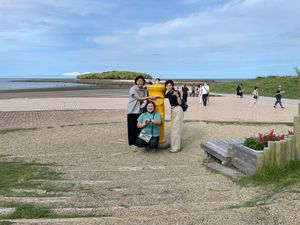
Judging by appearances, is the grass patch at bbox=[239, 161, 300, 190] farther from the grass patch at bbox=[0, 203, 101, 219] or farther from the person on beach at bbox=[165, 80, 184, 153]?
the person on beach at bbox=[165, 80, 184, 153]

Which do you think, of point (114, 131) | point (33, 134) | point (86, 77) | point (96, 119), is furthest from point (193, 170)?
point (86, 77)

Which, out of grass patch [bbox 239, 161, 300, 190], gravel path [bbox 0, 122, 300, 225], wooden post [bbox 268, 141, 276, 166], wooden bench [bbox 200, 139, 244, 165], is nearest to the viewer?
gravel path [bbox 0, 122, 300, 225]

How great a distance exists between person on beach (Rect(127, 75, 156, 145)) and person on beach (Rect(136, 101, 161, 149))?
0.19 metres

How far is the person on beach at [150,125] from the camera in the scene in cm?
827

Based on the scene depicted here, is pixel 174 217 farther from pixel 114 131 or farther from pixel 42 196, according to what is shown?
pixel 114 131

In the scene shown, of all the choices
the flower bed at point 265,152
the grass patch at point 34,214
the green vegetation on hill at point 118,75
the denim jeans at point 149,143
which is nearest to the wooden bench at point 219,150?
the flower bed at point 265,152

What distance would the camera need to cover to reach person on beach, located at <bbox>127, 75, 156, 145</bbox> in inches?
332

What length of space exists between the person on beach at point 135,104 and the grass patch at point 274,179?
10.6 feet

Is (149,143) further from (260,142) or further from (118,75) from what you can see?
(118,75)

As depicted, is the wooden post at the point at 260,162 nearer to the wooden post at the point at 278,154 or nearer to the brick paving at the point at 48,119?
the wooden post at the point at 278,154

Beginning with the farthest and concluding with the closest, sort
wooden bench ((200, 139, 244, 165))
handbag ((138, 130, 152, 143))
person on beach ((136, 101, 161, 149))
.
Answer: handbag ((138, 130, 152, 143)) < person on beach ((136, 101, 161, 149)) < wooden bench ((200, 139, 244, 165))

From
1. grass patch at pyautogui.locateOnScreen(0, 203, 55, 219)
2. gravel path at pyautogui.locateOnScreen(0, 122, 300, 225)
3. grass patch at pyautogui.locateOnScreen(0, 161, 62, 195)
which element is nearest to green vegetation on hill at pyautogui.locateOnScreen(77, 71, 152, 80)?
gravel path at pyautogui.locateOnScreen(0, 122, 300, 225)

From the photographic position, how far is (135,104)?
8531 mm

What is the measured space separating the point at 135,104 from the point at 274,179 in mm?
3742
